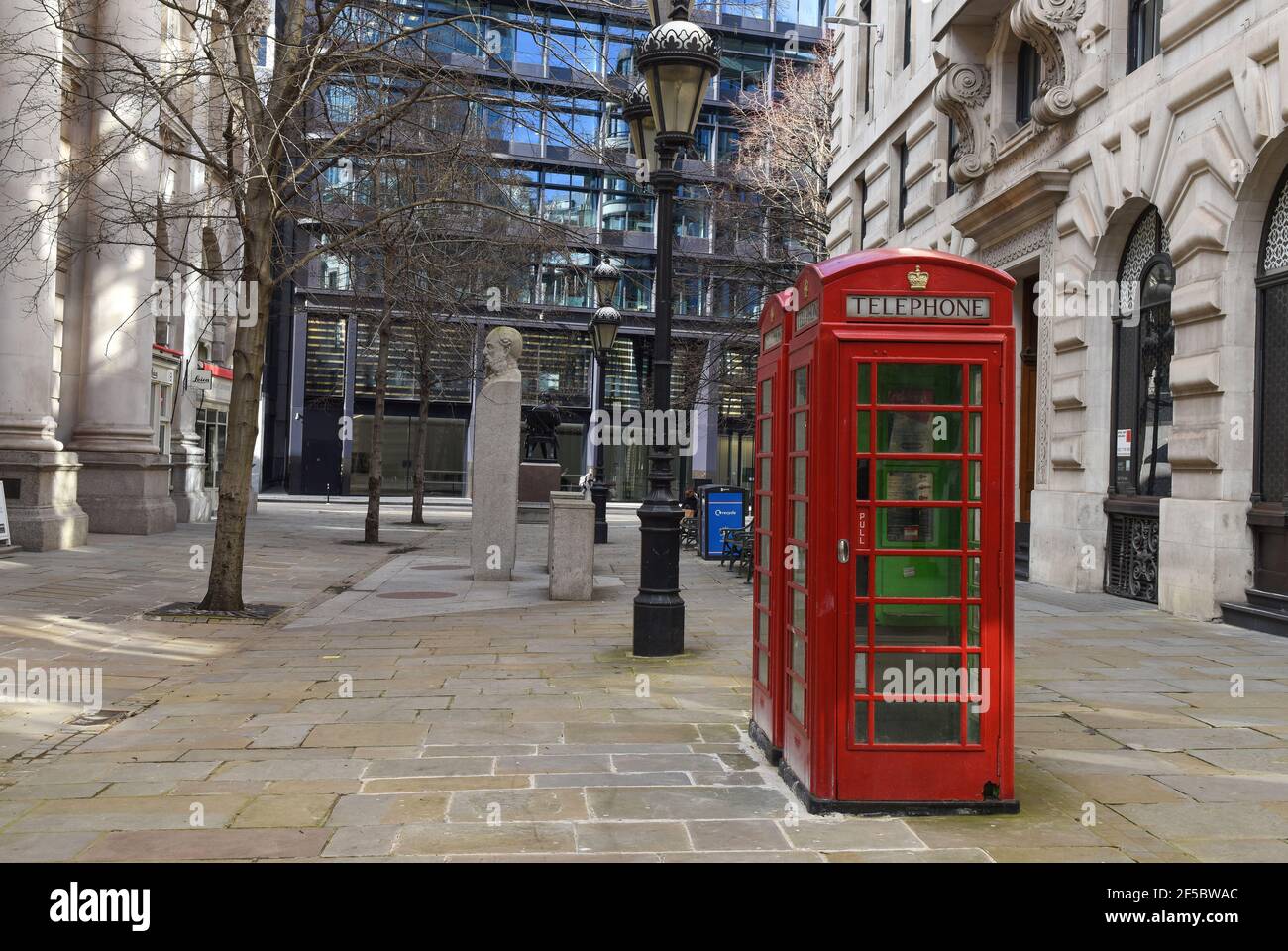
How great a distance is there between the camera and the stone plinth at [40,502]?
1772 cm

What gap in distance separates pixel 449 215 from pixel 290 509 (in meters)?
14.8

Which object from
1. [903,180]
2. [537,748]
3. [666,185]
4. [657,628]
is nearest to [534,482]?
[903,180]

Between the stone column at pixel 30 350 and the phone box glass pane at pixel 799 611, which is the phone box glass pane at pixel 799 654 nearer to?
the phone box glass pane at pixel 799 611

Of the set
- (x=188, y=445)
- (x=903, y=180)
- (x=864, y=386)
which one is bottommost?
(x=864, y=386)

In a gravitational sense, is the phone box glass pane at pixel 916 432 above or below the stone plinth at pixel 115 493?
above

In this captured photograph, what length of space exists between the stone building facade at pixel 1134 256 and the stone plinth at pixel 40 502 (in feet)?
49.8

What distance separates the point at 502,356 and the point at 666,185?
6.78 metres

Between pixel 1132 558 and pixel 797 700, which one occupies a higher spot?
pixel 1132 558

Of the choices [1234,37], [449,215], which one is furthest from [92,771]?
[449,215]

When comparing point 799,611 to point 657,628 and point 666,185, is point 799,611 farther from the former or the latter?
point 666,185

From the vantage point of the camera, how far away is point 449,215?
2648 centimetres

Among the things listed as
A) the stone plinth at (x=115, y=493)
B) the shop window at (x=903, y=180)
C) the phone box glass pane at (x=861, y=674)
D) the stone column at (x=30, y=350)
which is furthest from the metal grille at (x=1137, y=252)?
the stone plinth at (x=115, y=493)

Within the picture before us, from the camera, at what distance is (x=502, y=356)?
16797 millimetres

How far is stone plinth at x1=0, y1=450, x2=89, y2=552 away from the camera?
→ 17719 mm
